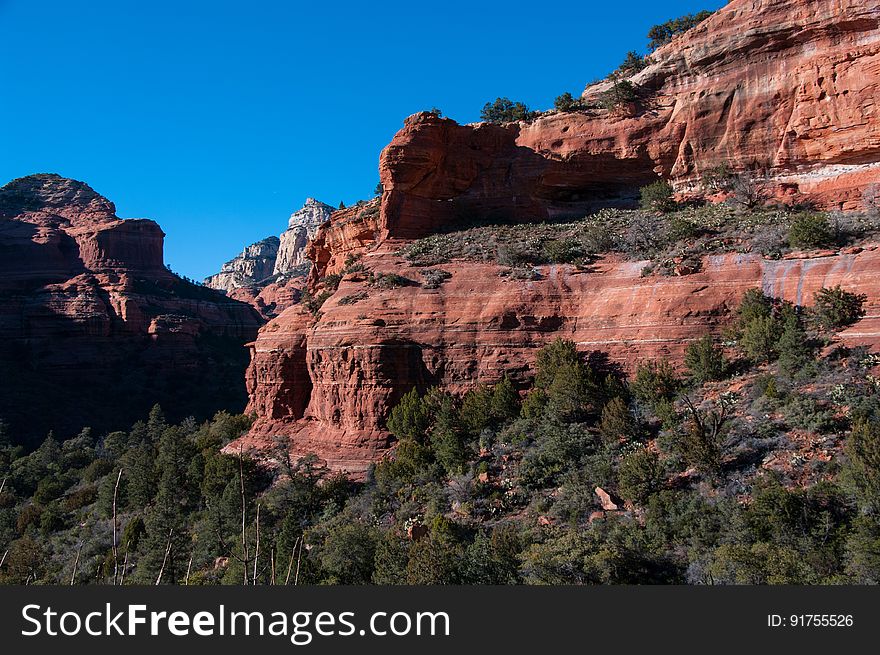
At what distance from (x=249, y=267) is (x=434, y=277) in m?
157

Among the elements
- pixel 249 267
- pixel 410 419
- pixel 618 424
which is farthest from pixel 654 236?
pixel 249 267

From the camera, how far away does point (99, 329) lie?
7181 centimetres

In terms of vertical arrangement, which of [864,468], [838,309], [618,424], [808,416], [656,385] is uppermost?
[838,309]

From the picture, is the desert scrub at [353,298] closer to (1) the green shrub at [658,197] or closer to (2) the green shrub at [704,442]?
(2) the green shrub at [704,442]

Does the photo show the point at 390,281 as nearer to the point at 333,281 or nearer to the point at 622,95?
the point at 333,281

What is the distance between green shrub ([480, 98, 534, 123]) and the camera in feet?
136

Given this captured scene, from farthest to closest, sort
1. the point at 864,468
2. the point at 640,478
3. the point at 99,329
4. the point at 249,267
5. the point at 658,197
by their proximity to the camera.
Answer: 1. the point at 249,267
2. the point at 99,329
3. the point at 658,197
4. the point at 640,478
5. the point at 864,468

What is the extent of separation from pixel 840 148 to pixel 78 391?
77.9m

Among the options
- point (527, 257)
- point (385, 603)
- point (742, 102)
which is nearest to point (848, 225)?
point (742, 102)

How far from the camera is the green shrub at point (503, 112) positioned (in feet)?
136

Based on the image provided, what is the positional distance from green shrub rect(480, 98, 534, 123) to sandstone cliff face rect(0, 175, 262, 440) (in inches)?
1834

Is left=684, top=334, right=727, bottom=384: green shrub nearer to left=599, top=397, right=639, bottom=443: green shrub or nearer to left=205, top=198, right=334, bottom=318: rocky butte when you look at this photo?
left=599, top=397, right=639, bottom=443: green shrub

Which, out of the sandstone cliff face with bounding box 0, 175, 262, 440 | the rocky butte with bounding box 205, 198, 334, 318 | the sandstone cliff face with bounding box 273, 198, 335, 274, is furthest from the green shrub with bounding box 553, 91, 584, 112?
the sandstone cliff face with bounding box 273, 198, 335, 274

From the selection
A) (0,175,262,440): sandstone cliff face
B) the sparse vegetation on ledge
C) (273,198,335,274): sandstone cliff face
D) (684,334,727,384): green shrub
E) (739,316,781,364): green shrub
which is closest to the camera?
(739,316,781,364): green shrub
